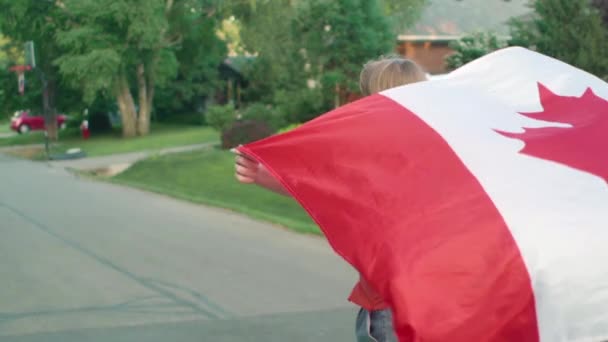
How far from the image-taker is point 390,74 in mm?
3301

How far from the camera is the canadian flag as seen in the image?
8.66 feet

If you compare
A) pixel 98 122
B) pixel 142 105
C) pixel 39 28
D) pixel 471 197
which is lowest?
pixel 98 122

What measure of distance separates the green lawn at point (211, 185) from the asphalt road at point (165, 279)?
81cm

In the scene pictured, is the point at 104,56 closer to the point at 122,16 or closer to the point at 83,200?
the point at 122,16

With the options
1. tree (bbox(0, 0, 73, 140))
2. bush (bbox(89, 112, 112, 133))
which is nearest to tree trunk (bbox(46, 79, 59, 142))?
Answer: tree (bbox(0, 0, 73, 140))

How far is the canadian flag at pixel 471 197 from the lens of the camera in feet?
8.66

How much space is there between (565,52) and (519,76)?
38.2 feet

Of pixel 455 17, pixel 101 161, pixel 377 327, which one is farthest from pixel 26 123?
pixel 377 327

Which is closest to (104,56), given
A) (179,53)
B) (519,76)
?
(179,53)

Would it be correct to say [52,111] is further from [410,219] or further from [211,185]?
[410,219]

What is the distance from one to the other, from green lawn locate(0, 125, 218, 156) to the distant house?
1126 cm

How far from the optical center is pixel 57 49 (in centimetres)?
3766

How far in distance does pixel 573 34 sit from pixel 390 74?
1169cm

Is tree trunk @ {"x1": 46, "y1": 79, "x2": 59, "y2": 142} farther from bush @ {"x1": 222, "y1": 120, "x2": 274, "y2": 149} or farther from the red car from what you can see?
bush @ {"x1": 222, "y1": 120, "x2": 274, "y2": 149}
